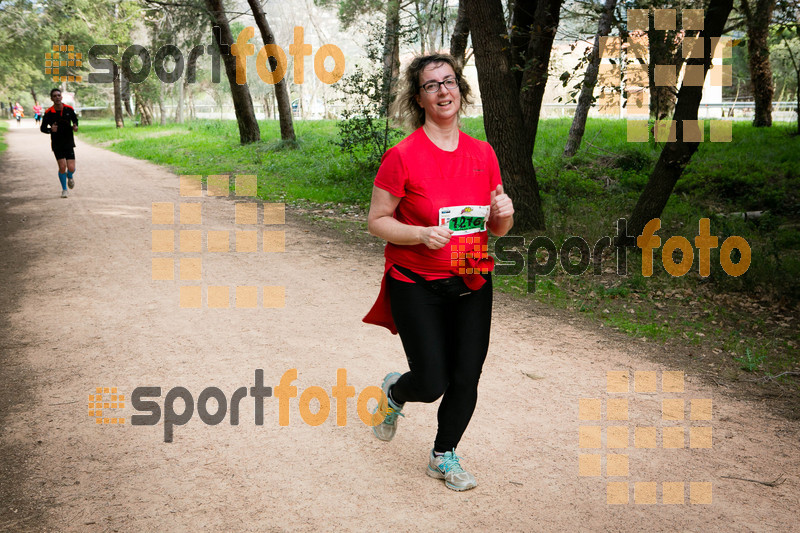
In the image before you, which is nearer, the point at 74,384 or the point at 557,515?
the point at 557,515

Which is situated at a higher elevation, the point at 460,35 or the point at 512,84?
the point at 460,35

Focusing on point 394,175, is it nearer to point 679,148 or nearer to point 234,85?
point 679,148

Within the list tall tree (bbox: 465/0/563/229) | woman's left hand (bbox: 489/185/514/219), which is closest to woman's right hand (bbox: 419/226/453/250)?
woman's left hand (bbox: 489/185/514/219)

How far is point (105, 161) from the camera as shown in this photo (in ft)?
73.3

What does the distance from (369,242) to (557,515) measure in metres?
7.32

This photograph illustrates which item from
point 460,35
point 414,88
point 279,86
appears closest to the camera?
point 414,88

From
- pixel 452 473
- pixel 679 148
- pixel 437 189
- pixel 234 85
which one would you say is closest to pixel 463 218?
pixel 437 189

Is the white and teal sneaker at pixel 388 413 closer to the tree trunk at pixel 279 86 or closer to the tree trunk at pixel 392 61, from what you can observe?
the tree trunk at pixel 392 61

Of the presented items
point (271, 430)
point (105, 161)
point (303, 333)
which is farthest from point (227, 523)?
point (105, 161)

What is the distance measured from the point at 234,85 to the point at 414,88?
21.1m

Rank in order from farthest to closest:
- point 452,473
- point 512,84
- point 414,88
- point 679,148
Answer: point 512,84
point 679,148
point 452,473
point 414,88

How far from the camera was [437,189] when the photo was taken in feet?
10.8

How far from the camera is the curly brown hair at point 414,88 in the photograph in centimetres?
349

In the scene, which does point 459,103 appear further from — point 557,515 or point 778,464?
point 778,464
